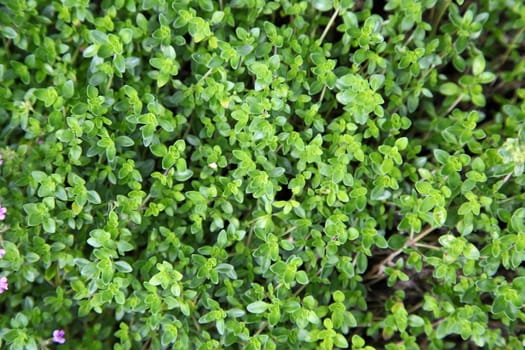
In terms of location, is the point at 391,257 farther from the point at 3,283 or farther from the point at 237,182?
the point at 3,283

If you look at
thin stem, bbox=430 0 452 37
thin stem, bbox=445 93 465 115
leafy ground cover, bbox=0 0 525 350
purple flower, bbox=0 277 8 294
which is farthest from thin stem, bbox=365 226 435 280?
purple flower, bbox=0 277 8 294

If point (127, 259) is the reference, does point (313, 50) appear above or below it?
above

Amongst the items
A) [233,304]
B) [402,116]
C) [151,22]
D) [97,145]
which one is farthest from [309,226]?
[151,22]

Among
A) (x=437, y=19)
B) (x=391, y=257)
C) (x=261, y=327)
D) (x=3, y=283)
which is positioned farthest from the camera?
(x=437, y=19)

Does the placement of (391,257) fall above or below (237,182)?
below

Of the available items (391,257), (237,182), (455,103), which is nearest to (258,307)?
(237,182)

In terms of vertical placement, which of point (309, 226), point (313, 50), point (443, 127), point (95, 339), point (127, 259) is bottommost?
point (95, 339)

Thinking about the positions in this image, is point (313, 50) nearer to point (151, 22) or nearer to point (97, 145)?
point (151, 22)

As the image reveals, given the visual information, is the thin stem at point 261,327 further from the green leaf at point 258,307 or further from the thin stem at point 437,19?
the thin stem at point 437,19

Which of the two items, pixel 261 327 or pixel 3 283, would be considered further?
pixel 261 327
